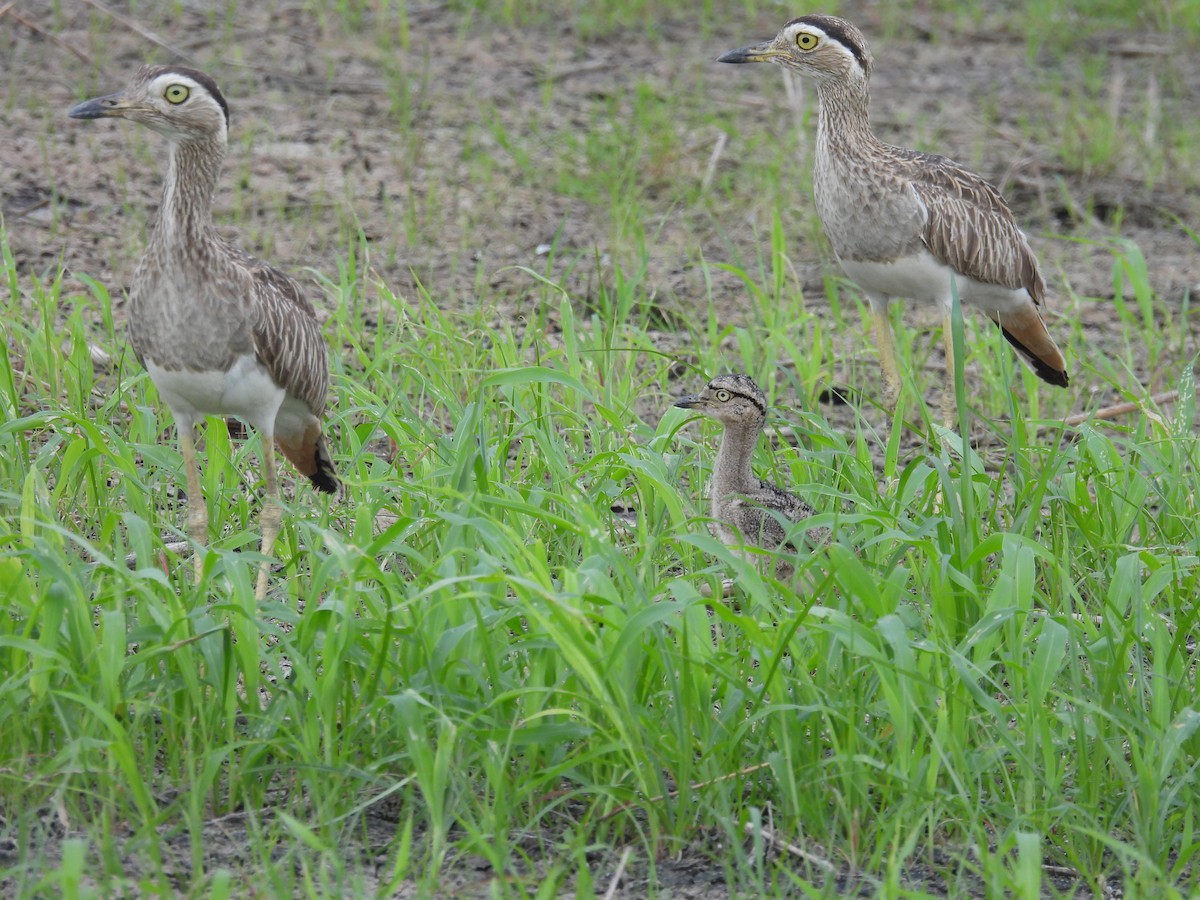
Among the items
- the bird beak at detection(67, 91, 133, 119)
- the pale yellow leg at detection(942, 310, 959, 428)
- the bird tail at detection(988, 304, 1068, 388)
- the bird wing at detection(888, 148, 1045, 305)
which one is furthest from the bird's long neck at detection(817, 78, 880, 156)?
the bird beak at detection(67, 91, 133, 119)

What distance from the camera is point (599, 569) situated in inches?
145

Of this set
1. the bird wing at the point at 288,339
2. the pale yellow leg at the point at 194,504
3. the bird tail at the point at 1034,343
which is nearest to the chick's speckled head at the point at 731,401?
the bird wing at the point at 288,339

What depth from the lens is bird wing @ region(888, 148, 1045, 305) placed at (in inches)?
233

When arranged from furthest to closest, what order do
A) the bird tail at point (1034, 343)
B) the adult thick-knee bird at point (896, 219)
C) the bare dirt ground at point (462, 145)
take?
the bare dirt ground at point (462, 145) → the bird tail at point (1034, 343) → the adult thick-knee bird at point (896, 219)

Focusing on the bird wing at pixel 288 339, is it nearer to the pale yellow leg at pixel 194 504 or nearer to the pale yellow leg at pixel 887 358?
the pale yellow leg at pixel 194 504

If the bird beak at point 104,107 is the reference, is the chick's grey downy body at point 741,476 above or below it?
below

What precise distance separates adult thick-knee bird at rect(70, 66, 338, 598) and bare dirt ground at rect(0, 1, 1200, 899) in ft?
4.78

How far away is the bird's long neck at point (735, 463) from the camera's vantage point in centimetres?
479

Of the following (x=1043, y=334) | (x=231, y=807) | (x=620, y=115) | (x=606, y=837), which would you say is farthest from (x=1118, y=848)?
(x=620, y=115)

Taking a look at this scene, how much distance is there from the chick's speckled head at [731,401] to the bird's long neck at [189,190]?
1.50 m

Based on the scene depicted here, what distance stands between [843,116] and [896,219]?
0.50 meters

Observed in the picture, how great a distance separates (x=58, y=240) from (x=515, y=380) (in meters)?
3.47

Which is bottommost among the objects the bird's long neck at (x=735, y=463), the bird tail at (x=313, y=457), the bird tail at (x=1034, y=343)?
the bird tail at (x=313, y=457)

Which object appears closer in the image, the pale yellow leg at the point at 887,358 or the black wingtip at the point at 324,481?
the black wingtip at the point at 324,481
